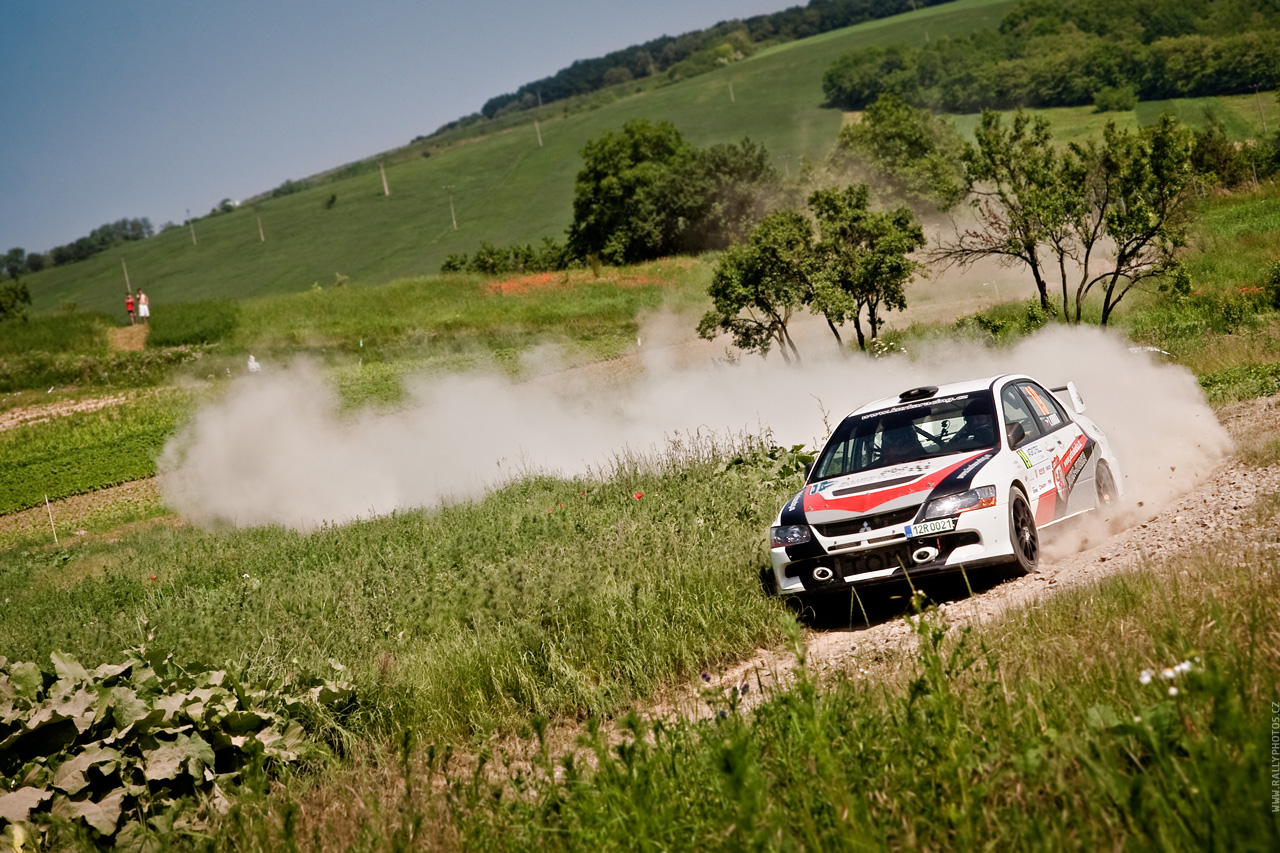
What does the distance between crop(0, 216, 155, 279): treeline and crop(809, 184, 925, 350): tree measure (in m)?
140

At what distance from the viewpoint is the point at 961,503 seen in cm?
814

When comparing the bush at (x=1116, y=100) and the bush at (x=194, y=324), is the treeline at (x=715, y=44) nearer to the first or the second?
the bush at (x=1116, y=100)

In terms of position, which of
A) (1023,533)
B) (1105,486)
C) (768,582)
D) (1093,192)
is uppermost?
(1093,192)

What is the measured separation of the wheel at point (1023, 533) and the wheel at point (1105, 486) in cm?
181

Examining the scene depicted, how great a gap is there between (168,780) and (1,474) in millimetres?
36084

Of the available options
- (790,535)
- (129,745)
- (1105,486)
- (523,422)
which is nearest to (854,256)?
(523,422)

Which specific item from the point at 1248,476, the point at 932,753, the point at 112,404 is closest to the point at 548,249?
the point at 112,404

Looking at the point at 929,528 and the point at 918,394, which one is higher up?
the point at 918,394

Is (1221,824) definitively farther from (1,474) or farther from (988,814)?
(1,474)

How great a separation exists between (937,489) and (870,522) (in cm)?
61

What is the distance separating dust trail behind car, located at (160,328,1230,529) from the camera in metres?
20.3

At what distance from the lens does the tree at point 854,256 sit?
98.0ft

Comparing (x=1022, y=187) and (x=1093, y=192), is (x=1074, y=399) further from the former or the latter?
(x=1093, y=192)

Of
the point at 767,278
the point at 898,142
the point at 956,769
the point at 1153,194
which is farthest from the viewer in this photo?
the point at 898,142
